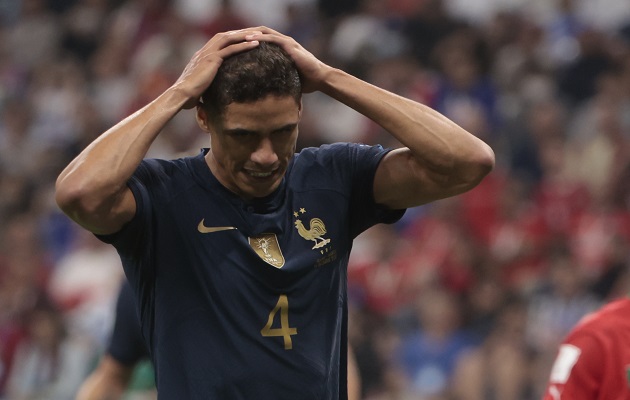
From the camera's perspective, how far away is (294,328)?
3516 millimetres

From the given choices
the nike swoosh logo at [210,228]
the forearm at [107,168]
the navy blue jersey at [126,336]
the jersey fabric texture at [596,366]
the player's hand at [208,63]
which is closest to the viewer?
the forearm at [107,168]

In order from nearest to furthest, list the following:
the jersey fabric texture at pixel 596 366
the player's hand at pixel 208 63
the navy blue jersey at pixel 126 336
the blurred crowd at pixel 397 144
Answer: the player's hand at pixel 208 63, the jersey fabric texture at pixel 596 366, the navy blue jersey at pixel 126 336, the blurred crowd at pixel 397 144

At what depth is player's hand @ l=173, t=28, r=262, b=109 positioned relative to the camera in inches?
135

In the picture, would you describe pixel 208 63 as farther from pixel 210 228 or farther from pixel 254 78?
pixel 210 228

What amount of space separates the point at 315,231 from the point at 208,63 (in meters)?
0.60

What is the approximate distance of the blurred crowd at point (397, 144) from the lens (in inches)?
338

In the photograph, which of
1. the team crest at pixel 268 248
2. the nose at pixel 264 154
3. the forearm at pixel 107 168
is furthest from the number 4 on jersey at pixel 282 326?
the forearm at pixel 107 168

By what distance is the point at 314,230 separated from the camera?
3.64 meters

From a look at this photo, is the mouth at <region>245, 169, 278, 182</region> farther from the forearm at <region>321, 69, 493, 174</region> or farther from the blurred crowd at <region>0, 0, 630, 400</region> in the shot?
the blurred crowd at <region>0, 0, 630, 400</region>

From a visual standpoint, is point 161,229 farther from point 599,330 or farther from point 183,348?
point 599,330

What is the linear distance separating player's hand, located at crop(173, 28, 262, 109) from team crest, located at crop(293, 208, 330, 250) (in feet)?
1.56

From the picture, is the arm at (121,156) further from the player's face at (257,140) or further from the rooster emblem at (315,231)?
the rooster emblem at (315,231)

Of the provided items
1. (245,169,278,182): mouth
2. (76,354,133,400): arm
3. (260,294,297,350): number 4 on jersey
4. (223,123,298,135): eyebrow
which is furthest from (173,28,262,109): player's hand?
(76,354,133,400): arm

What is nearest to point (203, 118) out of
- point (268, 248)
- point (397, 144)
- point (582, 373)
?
point (268, 248)
